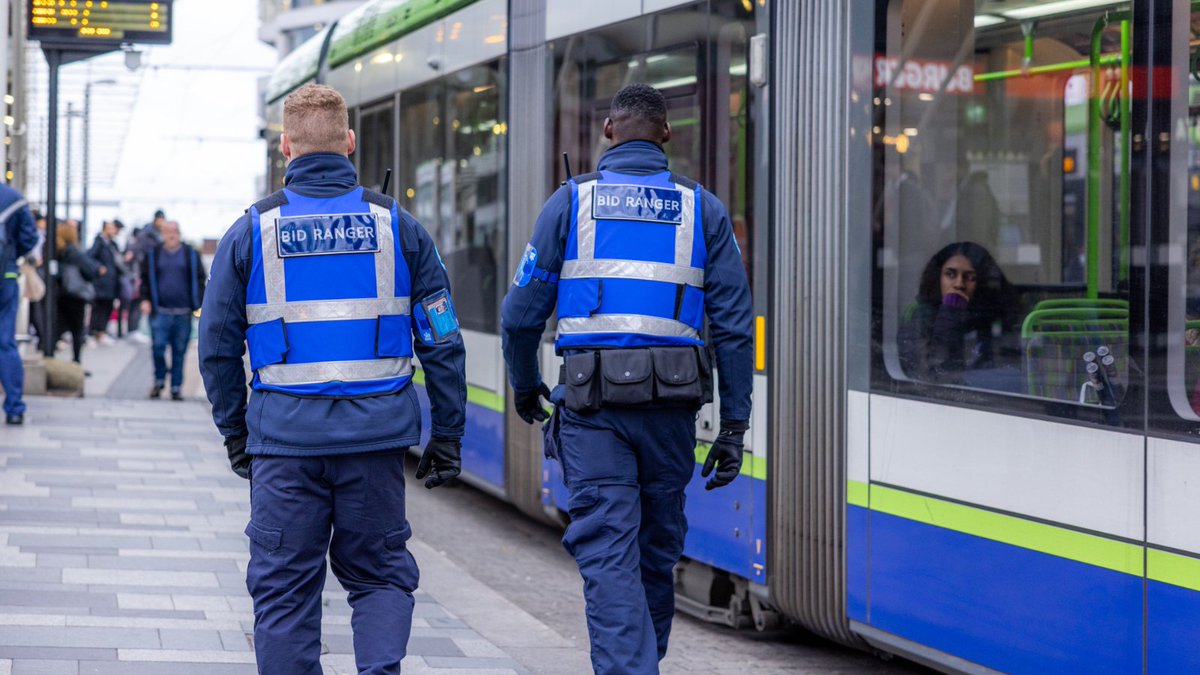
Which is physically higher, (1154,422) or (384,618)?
(1154,422)

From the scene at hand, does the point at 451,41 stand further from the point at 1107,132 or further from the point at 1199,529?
the point at 1199,529

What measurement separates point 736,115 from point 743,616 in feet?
5.94

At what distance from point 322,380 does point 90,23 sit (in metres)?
11.6

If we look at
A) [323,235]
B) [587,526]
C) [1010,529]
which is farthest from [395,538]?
[1010,529]

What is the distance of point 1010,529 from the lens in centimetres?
429

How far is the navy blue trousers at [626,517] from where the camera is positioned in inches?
166

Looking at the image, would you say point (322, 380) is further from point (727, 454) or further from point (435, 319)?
point (727, 454)

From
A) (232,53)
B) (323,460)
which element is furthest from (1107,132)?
(232,53)

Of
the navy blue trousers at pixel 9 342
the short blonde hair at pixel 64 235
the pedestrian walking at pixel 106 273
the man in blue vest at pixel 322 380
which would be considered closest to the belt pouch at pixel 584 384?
the man in blue vest at pixel 322 380

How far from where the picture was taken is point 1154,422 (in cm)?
384

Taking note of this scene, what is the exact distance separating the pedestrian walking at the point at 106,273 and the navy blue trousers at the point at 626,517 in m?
16.5

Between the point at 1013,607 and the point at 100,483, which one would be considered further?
the point at 100,483

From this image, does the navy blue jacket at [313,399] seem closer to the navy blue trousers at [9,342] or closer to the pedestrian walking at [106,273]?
the navy blue trousers at [9,342]

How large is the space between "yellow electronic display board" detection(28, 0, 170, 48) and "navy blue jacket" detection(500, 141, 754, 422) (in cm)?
1089
